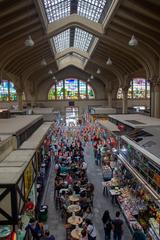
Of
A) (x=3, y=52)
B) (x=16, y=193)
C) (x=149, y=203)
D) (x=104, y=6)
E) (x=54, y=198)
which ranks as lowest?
(x=54, y=198)

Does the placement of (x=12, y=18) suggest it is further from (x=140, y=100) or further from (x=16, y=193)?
(x=140, y=100)

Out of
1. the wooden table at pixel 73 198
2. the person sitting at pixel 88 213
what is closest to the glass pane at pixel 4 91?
the wooden table at pixel 73 198

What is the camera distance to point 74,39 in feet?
83.6

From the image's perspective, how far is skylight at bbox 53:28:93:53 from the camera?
871 inches

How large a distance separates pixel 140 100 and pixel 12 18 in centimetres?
2837

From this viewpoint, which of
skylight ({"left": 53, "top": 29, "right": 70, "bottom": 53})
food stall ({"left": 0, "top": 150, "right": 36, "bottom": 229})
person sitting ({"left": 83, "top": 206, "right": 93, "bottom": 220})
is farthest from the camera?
skylight ({"left": 53, "top": 29, "right": 70, "bottom": 53})

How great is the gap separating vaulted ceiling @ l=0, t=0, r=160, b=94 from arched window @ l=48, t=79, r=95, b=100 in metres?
13.1

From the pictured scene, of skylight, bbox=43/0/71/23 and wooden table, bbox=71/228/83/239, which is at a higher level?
skylight, bbox=43/0/71/23

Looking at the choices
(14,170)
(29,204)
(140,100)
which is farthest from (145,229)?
(140,100)

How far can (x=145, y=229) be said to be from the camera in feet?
26.7

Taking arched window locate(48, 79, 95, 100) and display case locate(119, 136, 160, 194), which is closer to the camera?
display case locate(119, 136, 160, 194)

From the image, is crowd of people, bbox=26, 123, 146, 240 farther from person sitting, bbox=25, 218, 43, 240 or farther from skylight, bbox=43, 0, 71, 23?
skylight, bbox=43, 0, 71, 23

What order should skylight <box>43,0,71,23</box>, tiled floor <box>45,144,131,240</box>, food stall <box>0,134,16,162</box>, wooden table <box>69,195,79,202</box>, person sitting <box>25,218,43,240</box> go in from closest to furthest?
1. food stall <box>0,134,16,162</box>
2. person sitting <box>25,218,43,240</box>
3. tiled floor <box>45,144,131,240</box>
4. wooden table <box>69,195,79,202</box>
5. skylight <box>43,0,71,23</box>

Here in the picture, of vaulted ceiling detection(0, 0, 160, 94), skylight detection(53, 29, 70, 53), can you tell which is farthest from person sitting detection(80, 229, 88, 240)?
skylight detection(53, 29, 70, 53)
